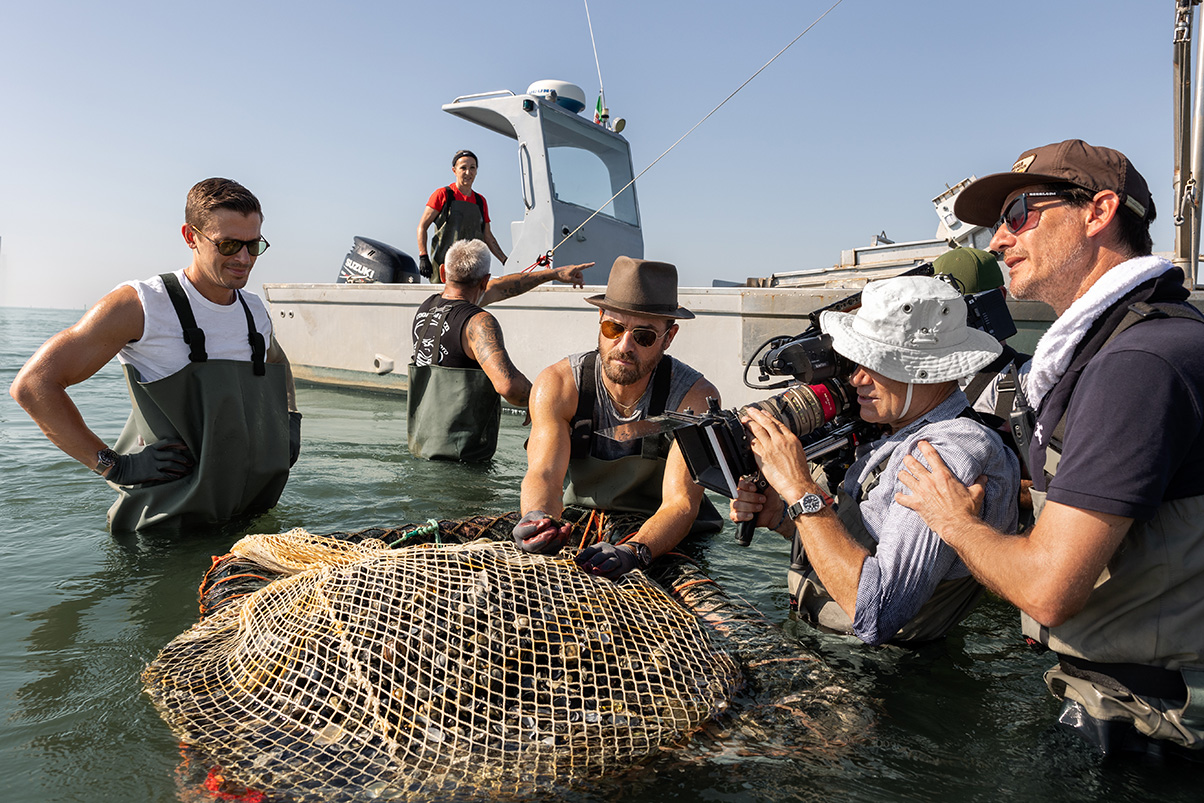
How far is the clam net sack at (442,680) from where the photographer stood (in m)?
2.15

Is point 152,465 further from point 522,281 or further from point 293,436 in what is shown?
point 522,281

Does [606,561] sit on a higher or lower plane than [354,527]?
higher

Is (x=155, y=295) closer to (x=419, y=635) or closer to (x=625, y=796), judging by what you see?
(x=419, y=635)

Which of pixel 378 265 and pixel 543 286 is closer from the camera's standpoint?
pixel 543 286

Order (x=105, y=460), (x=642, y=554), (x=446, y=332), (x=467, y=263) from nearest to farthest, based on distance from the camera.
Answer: (x=642, y=554) → (x=105, y=460) → (x=446, y=332) → (x=467, y=263)

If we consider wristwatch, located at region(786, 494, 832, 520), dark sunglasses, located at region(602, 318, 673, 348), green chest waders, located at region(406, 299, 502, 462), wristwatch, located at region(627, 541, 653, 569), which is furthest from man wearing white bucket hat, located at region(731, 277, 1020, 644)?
green chest waders, located at region(406, 299, 502, 462)

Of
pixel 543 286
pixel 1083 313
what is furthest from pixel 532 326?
pixel 1083 313

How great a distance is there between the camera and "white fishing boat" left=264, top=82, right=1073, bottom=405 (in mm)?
10227

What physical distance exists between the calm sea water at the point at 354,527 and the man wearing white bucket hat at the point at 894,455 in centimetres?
42

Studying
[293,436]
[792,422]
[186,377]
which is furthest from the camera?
[293,436]

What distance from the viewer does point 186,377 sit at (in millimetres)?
3934

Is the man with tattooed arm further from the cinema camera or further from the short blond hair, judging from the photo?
the cinema camera

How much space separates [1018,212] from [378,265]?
1147 cm

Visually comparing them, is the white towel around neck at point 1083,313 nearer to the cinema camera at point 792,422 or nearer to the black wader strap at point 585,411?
the cinema camera at point 792,422
